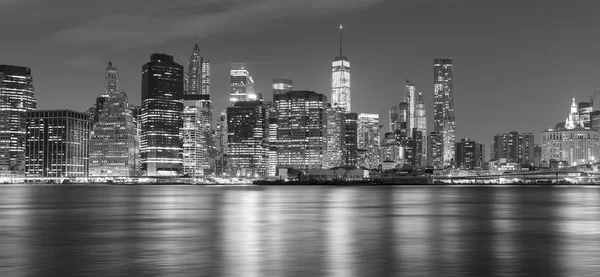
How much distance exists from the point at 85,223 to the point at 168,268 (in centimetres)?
2868

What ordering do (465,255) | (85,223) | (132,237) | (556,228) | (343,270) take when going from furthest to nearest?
(85,223) → (556,228) → (132,237) → (465,255) → (343,270)

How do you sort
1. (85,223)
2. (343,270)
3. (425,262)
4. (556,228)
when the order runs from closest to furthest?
(343,270) < (425,262) < (556,228) < (85,223)

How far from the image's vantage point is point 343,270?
87.5ft

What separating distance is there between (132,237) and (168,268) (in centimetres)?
1511

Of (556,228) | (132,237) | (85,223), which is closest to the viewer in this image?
(132,237)

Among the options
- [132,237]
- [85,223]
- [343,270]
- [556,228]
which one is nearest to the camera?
[343,270]

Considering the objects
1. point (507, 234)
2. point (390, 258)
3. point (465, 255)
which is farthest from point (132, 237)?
point (507, 234)

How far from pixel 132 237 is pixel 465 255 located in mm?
21162

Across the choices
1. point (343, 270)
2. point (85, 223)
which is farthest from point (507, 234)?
point (85, 223)

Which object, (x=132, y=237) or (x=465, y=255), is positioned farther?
(x=132, y=237)

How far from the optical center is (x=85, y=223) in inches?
2103

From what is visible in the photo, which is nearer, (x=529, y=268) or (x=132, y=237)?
(x=529, y=268)

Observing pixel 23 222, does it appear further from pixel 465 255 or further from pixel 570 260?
pixel 570 260

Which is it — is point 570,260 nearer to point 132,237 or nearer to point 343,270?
point 343,270
